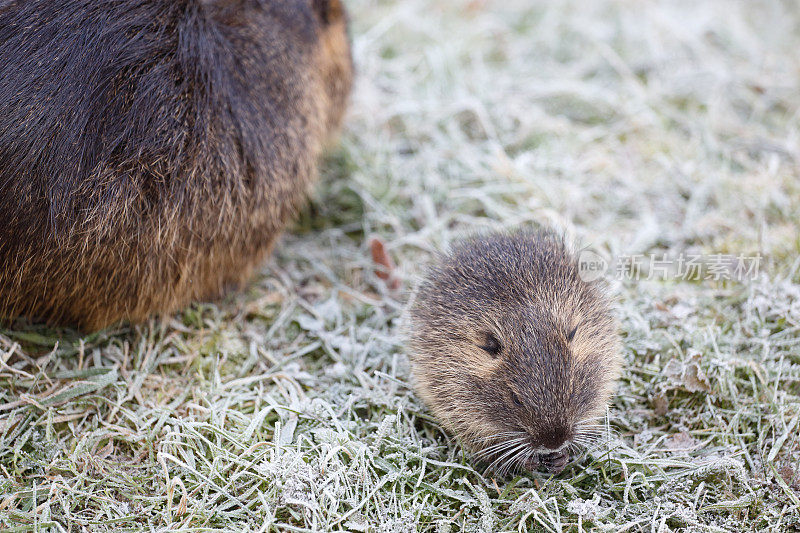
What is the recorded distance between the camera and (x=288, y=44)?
3943 mm

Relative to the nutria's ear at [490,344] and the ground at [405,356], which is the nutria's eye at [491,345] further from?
the ground at [405,356]

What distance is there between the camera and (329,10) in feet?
14.7

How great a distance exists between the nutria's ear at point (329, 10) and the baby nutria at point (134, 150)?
21.7 inches

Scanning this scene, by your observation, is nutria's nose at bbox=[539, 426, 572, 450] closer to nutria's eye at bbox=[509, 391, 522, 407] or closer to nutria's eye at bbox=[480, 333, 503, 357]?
nutria's eye at bbox=[509, 391, 522, 407]

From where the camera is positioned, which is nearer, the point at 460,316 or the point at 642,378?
the point at 460,316

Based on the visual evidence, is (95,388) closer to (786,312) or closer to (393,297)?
(393,297)

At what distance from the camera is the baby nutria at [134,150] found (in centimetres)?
304

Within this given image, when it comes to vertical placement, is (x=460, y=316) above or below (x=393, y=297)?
above

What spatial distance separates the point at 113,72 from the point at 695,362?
304 cm

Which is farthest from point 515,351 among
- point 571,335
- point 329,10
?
point 329,10

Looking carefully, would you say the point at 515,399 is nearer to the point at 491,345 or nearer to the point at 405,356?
the point at 491,345

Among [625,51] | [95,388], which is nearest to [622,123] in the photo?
[625,51]

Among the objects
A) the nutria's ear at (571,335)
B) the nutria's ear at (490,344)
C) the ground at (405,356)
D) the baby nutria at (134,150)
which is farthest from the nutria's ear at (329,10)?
the nutria's ear at (571,335)

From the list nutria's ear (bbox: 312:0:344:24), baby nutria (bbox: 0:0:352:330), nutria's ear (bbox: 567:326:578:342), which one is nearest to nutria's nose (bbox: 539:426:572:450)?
nutria's ear (bbox: 567:326:578:342)
